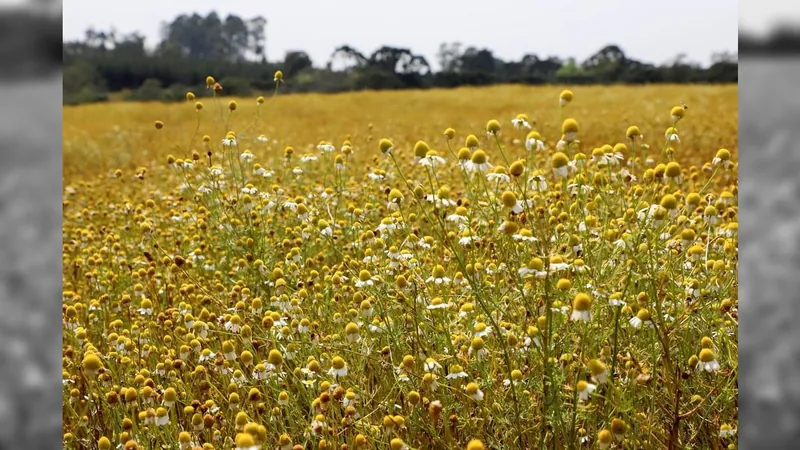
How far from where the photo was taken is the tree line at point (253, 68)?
44.2 ft

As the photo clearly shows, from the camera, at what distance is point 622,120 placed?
6594mm

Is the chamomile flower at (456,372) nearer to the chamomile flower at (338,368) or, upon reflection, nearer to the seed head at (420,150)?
the chamomile flower at (338,368)

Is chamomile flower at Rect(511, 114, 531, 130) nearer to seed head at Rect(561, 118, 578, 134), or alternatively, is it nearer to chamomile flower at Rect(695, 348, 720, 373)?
seed head at Rect(561, 118, 578, 134)

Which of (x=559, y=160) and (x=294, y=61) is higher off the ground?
(x=294, y=61)

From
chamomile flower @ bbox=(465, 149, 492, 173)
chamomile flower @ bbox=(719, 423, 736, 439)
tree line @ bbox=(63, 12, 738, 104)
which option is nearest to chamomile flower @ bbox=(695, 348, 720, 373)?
chamomile flower @ bbox=(719, 423, 736, 439)

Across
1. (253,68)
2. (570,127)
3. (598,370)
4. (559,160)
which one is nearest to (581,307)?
(598,370)
